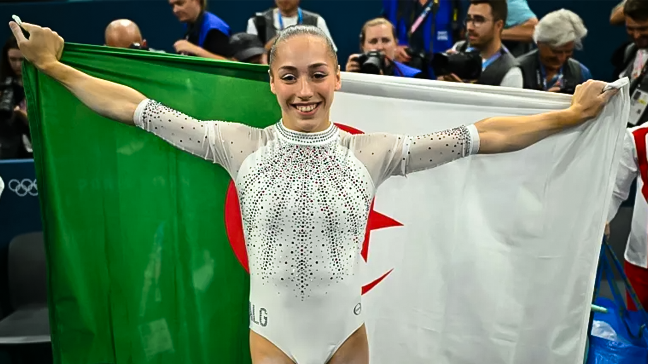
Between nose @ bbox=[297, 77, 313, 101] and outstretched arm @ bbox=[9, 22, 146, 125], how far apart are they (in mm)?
663

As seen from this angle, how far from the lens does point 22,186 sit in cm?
478

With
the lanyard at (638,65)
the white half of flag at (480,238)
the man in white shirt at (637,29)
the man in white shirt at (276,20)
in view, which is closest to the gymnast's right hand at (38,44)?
the white half of flag at (480,238)

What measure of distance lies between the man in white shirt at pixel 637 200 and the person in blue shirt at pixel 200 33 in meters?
2.68

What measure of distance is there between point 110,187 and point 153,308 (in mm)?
584

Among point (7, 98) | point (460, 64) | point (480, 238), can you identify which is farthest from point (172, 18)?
point (480, 238)

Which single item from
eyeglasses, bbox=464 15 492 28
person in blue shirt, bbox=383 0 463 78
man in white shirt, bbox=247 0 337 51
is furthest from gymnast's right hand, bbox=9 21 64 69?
person in blue shirt, bbox=383 0 463 78

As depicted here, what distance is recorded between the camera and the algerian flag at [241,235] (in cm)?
321

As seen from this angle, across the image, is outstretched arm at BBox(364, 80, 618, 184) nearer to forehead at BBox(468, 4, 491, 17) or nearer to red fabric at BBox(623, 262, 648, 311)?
red fabric at BBox(623, 262, 648, 311)

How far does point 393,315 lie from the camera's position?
11.2 ft

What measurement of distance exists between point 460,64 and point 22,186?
2.86 m

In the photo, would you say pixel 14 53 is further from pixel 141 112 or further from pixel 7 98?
pixel 141 112

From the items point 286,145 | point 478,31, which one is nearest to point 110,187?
point 286,145

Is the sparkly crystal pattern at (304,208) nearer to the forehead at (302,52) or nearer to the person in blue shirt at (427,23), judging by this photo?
the forehead at (302,52)

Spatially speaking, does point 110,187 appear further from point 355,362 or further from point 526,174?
point 526,174
